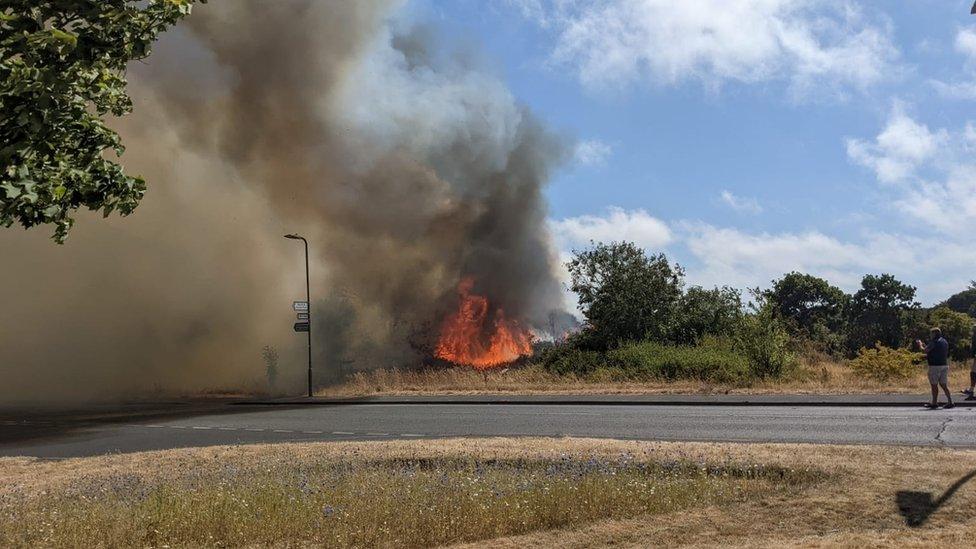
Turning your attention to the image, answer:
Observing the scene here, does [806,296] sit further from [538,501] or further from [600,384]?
[538,501]

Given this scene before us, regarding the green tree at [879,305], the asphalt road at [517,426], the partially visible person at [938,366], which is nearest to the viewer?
the asphalt road at [517,426]

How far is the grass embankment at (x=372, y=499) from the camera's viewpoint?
21.9 ft

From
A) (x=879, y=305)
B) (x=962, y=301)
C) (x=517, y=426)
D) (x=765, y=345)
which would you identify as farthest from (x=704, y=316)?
(x=962, y=301)

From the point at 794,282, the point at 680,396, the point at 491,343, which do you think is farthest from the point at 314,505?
the point at 794,282

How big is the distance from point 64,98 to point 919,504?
7.31 metres

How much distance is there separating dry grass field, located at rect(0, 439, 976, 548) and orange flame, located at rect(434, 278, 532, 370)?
33.8m

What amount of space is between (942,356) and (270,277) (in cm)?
3985

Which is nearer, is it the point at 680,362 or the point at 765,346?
the point at 765,346

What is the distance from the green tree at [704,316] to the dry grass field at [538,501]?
75.0 feet

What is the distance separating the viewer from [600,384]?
2673cm

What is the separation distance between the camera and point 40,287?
140 feet

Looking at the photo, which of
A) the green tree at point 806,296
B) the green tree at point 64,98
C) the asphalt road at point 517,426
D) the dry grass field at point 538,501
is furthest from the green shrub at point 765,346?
the green tree at point 806,296

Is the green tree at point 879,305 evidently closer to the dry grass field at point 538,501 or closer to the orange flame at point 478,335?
the orange flame at point 478,335

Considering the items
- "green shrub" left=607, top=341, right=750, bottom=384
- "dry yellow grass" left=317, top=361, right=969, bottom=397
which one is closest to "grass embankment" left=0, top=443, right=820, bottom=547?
"dry yellow grass" left=317, top=361, right=969, bottom=397
